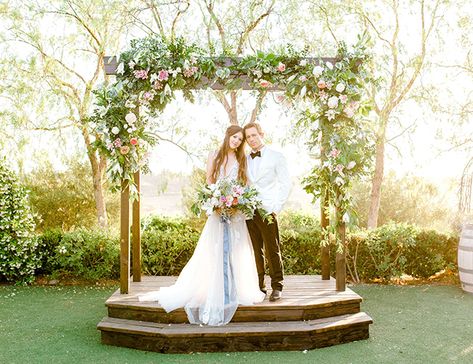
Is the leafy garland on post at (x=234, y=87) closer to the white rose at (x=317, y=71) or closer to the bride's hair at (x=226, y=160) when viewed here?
the white rose at (x=317, y=71)

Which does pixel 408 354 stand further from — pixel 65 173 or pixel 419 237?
pixel 65 173

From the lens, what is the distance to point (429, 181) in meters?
14.3

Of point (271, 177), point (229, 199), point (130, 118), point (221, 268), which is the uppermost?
point (130, 118)

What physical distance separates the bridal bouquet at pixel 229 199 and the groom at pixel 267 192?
0.60 ft

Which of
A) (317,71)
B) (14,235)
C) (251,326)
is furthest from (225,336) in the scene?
(14,235)

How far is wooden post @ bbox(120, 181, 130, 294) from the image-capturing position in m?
6.01

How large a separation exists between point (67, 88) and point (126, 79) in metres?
6.83

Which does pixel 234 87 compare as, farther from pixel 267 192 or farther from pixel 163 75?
pixel 267 192

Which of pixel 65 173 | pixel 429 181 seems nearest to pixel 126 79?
pixel 65 173

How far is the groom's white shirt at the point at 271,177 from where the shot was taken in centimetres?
577

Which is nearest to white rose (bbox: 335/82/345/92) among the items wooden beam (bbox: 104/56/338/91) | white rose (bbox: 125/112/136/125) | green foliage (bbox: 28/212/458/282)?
wooden beam (bbox: 104/56/338/91)

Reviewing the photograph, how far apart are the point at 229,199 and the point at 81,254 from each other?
11.7ft

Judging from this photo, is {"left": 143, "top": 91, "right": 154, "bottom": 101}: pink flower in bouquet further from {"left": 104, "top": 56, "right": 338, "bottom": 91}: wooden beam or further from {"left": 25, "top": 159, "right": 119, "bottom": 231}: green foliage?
{"left": 25, "top": 159, "right": 119, "bottom": 231}: green foliage

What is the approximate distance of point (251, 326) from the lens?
532 centimetres
